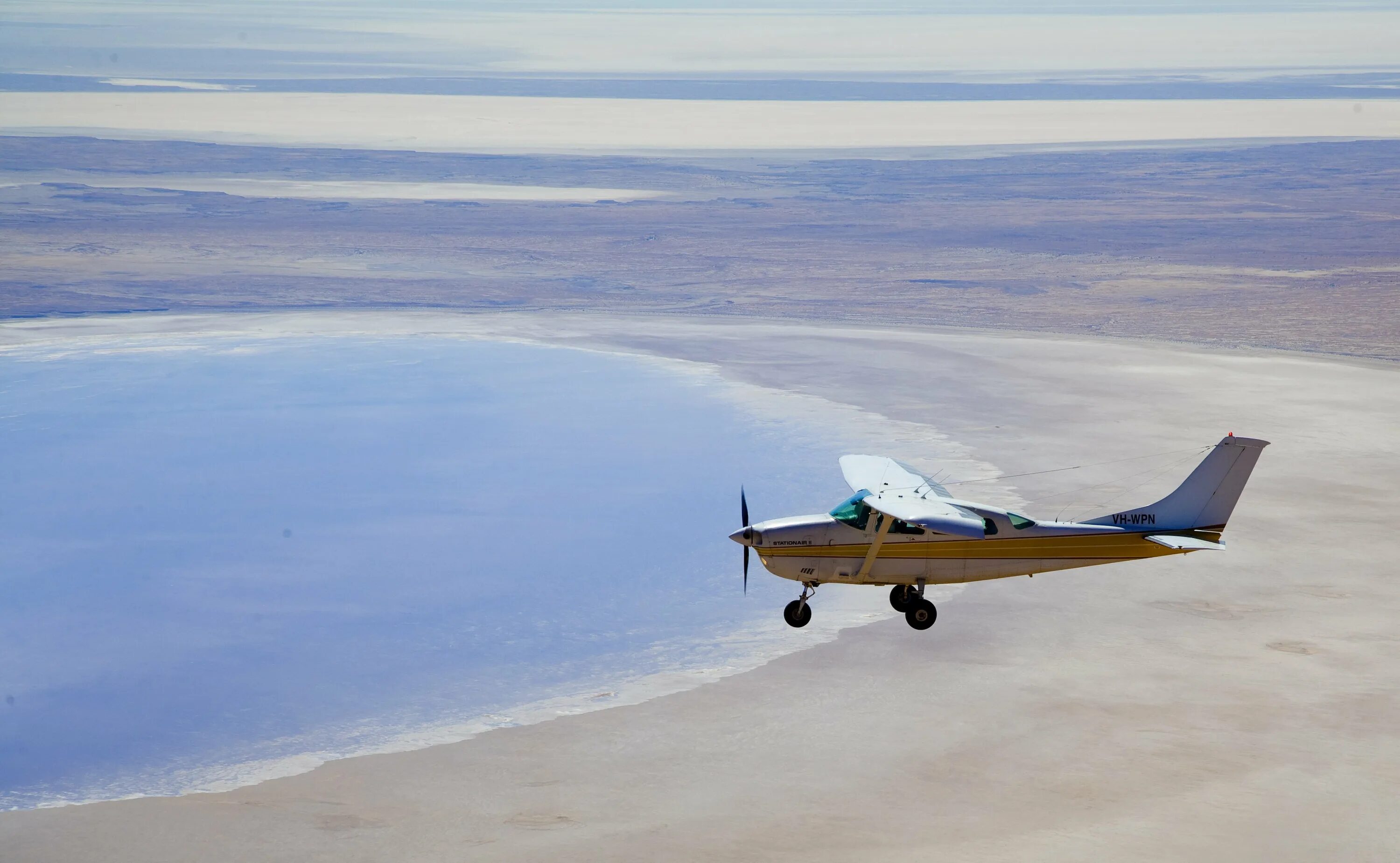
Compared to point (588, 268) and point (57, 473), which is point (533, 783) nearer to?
point (57, 473)

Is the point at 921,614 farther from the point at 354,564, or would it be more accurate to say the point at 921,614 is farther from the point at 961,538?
the point at 354,564

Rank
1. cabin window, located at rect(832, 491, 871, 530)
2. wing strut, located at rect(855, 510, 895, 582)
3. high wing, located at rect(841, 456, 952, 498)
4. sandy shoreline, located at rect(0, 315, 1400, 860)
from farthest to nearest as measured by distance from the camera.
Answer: high wing, located at rect(841, 456, 952, 498)
cabin window, located at rect(832, 491, 871, 530)
wing strut, located at rect(855, 510, 895, 582)
sandy shoreline, located at rect(0, 315, 1400, 860)

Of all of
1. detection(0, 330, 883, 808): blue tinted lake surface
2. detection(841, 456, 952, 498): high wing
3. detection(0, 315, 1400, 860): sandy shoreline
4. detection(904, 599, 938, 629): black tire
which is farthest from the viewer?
detection(0, 330, 883, 808): blue tinted lake surface

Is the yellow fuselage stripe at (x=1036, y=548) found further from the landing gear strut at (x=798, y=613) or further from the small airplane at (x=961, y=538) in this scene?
the landing gear strut at (x=798, y=613)

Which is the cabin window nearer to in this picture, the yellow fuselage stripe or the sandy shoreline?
the yellow fuselage stripe

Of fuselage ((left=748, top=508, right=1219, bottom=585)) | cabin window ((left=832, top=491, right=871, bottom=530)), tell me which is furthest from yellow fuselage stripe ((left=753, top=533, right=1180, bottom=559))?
cabin window ((left=832, top=491, right=871, bottom=530))

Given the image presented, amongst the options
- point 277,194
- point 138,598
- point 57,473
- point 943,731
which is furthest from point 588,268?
point 943,731
